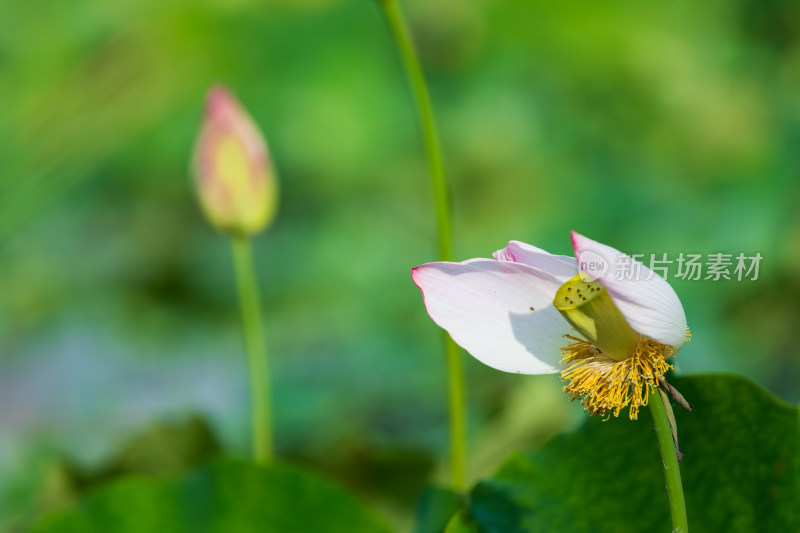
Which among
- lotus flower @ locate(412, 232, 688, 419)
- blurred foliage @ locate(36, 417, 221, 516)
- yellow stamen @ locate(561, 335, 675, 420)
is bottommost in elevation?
blurred foliage @ locate(36, 417, 221, 516)

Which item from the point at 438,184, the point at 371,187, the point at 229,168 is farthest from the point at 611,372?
the point at 371,187

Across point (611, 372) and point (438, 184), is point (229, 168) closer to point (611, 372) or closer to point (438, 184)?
point (438, 184)

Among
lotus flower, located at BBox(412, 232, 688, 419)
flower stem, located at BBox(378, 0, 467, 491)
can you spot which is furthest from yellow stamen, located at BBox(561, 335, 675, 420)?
flower stem, located at BBox(378, 0, 467, 491)

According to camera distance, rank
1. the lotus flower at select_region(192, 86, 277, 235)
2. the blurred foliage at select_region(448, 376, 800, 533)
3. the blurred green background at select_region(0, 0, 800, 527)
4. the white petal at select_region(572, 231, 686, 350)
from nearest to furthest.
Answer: the white petal at select_region(572, 231, 686, 350) → the blurred foliage at select_region(448, 376, 800, 533) → the lotus flower at select_region(192, 86, 277, 235) → the blurred green background at select_region(0, 0, 800, 527)

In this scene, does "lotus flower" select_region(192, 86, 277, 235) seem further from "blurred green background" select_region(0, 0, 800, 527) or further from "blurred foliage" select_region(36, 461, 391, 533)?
"blurred green background" select_region(0, 0, 800, 527)

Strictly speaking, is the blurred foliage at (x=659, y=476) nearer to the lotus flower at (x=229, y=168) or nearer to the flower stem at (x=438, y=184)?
the flower stem at (x=438, y=184)

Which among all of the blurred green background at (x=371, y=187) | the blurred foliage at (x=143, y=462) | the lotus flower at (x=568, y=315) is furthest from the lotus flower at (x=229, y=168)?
the blurred green background at (x=371, y=187)

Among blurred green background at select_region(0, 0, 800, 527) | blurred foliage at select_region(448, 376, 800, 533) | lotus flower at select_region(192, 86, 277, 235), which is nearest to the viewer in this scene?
blurred foliage at select_region(448, 376, 800, 533)
